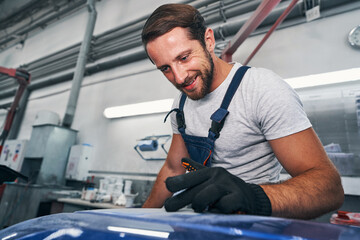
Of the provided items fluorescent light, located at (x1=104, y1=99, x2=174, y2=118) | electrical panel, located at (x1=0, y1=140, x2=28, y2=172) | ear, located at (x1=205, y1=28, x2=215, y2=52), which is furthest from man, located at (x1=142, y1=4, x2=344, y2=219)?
electrical panel, located at (x1=0, y1=140, x2=28, y2=172)

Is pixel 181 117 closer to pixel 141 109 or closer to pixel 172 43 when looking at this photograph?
pixel 172 43

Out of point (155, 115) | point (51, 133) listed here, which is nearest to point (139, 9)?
point (155, 115)

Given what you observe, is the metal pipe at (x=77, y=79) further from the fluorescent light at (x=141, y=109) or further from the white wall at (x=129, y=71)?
the fluorescent light at (x=141, y=109)

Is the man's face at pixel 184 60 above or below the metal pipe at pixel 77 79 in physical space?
below

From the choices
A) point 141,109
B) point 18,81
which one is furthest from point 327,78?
point 18,81

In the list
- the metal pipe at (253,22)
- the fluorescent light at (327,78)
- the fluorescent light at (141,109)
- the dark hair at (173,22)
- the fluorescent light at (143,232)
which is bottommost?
the fluorescent light at (143,232)

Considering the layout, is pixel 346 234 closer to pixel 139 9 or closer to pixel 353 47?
pixel 353 47

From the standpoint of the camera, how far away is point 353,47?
6.47ft

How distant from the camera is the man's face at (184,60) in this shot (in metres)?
0.95

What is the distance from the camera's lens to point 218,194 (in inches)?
18.6

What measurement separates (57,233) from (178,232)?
0.23 m

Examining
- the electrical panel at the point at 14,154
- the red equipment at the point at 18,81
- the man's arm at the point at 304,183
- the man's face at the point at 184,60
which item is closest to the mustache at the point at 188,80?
the man's face at the point at 184,60

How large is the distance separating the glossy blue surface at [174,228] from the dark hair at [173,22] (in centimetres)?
80

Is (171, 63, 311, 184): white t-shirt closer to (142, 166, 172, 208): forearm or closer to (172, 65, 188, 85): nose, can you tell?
(172, 65, 188, 85): nose
